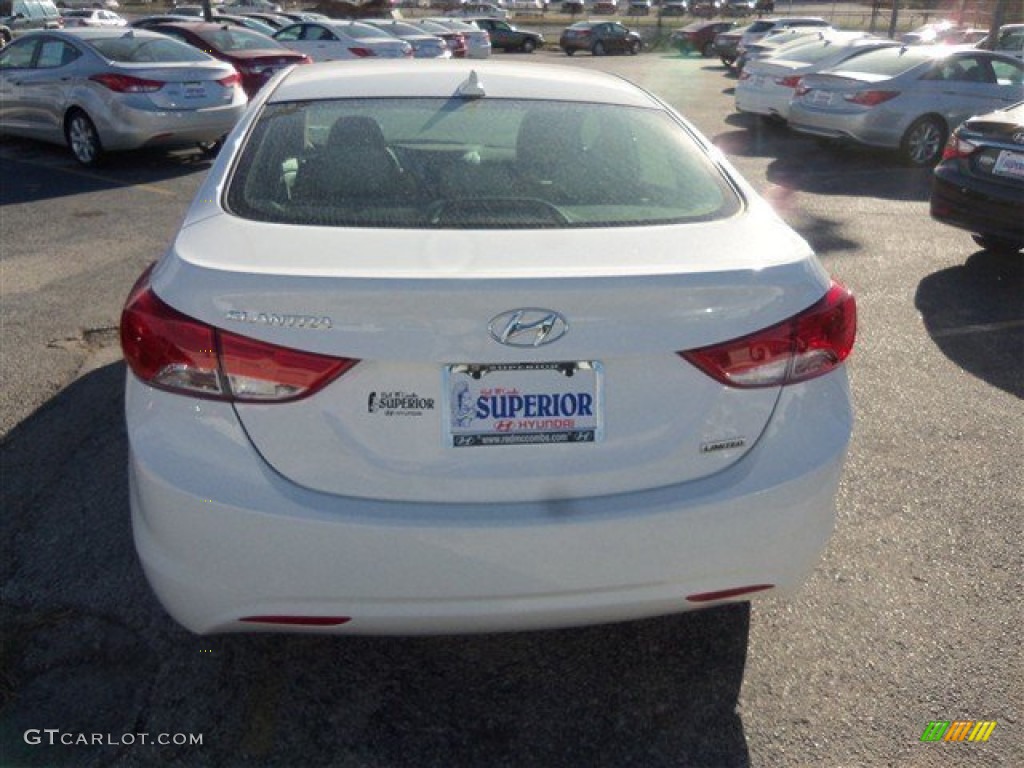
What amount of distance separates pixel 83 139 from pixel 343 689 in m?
10.2

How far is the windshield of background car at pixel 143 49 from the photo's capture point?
448 inches

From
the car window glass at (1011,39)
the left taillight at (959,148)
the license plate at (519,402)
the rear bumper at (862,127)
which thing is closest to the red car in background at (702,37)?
the car window glass at (1011,39)

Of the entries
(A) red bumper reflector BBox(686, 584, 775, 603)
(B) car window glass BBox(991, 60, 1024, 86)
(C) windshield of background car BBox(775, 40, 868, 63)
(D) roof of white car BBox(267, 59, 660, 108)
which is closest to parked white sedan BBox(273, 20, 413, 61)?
(C) windshield of background car BBox(775, 40, 868, 63)

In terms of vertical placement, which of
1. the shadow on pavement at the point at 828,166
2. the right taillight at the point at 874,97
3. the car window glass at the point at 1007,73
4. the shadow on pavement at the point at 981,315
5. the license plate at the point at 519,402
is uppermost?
the license plate at the point at 519,402

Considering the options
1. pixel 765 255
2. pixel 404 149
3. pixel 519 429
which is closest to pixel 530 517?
pixel 519 429

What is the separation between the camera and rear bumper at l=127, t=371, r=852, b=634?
231 cm

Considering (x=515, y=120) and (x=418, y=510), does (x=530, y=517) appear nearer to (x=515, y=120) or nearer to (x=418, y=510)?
(x=418, y=510)

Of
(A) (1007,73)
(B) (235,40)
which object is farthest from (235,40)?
(A) (1007,73)

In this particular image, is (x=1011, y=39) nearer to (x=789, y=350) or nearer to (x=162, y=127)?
(x=162, y=127)

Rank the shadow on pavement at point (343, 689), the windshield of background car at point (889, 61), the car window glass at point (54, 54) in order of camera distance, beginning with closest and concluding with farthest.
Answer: the shadow on pavement at point (343, 689) → the car window glass at point (54, 54) → the windshield of background car at point (889, 61)

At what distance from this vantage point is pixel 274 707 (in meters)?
2.77

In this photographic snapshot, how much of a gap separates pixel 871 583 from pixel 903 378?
2.19 meters

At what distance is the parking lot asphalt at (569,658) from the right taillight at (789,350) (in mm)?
1005

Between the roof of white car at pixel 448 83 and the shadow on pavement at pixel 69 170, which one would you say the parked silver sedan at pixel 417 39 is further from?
the roof of white car at pixel 448 83
